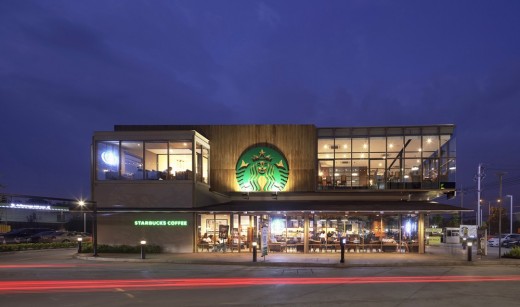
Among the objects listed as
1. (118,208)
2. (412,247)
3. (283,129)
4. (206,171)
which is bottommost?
(412,247)

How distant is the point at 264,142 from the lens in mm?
38062

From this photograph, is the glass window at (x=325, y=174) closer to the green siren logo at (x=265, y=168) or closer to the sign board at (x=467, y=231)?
the green siren logo at (x=265, y=168)

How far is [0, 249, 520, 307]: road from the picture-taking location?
13.4 m

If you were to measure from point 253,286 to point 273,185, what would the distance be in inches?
842

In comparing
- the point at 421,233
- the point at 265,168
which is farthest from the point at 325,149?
the point at 421,233

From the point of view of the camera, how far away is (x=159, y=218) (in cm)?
3225

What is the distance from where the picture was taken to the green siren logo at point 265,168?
37688mm

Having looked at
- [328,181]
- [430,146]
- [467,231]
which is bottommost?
[467,231]

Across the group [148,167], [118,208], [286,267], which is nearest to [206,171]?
[148,167]

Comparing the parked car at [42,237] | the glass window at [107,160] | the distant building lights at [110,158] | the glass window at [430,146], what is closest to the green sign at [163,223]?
the glass window at [107,160]

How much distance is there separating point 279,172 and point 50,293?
23881mm

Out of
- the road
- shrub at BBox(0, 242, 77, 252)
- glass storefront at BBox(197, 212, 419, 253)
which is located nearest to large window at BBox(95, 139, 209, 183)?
glass storefront at BBox(197, 212, 419, 253)

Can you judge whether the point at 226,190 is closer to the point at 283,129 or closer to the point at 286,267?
the point at 283,129

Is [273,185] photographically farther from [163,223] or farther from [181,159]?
[163,223]
